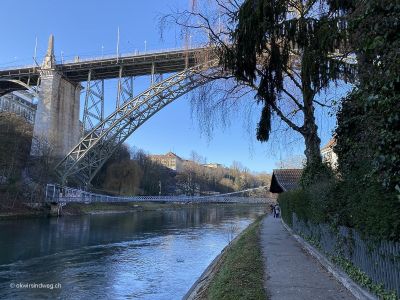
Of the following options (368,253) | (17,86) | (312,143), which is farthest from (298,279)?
(17,86)

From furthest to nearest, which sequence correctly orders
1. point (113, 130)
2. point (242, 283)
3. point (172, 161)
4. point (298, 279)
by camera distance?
1. point (172, 161)
2. point (113, 130)
3. point (298, 279)
4. point (242, 283)

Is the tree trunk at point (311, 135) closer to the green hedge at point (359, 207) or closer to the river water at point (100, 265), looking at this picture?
the green hedge at point (359, 207)

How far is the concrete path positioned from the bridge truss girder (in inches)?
→ 1347

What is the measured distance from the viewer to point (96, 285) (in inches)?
492

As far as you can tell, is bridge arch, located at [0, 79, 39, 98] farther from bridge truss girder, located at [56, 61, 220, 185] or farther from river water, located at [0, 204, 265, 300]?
river water, located at [0, 204, 265, 300]

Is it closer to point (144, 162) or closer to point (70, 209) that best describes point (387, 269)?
point (70, 209)

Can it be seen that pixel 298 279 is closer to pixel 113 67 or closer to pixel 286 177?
pixel 286 177

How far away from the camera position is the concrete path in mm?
6531

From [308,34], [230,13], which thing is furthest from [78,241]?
[308,34]

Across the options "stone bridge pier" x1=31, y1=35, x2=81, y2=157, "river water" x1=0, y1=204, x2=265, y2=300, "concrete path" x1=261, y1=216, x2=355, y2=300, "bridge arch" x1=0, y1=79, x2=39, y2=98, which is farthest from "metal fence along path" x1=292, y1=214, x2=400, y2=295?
"bridge arch" x1=0, y1=79, x2=39, y2=98

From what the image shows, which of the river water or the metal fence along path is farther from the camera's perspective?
the river water

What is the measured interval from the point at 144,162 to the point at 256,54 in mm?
94660

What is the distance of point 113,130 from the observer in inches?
1959

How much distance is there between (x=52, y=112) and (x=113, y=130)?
9.87 m
